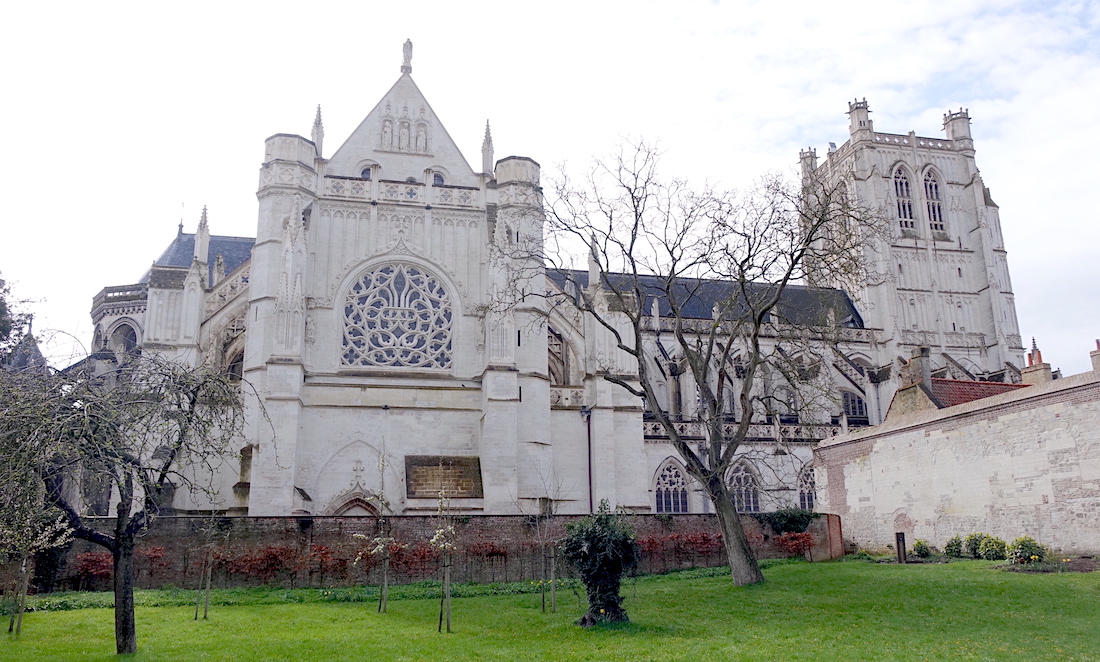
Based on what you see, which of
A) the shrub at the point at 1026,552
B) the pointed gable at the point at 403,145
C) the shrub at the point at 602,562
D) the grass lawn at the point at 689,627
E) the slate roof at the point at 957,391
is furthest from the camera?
the pointed gable at the point at 403,145

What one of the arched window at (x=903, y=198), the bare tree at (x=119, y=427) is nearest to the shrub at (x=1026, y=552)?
the bare tree at (x=119, y=427)

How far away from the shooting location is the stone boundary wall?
19.0 m

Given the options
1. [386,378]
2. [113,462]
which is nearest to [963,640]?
[113,462]

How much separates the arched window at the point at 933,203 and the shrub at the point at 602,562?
45.0 metres

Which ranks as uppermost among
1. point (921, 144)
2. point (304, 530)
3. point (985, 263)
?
point (921, 144)

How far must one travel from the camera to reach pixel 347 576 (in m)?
19.7

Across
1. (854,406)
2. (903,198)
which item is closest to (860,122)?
(903,198)

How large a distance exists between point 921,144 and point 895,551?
38.9m

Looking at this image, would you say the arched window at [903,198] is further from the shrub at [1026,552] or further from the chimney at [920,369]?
the shrub at [1026,552]

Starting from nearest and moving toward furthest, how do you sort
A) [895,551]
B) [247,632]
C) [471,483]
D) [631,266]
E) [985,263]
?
[247,632]
[631,266]
[895,551]
[471,483]
[985,263]

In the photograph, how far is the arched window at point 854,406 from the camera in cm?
4177

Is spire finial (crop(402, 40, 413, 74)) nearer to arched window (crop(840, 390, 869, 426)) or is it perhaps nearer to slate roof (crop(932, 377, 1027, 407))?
slate roof (crop(932, 377, 1027, 407))

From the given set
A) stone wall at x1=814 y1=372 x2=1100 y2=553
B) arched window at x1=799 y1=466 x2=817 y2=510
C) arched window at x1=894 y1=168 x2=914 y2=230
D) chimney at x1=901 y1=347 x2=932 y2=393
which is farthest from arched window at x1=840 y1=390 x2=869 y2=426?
chimney at x1=901 y1=347 x2=932 y2=393

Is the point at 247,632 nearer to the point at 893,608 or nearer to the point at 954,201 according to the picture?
the point at 893,608
